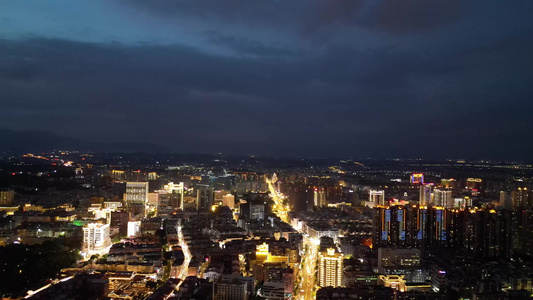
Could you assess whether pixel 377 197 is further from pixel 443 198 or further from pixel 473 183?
pixel 473 183

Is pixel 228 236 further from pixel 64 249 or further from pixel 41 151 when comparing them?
pixel 41 151

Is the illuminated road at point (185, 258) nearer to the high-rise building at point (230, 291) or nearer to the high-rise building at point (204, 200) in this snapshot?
the high-rise building at point (230, 291)

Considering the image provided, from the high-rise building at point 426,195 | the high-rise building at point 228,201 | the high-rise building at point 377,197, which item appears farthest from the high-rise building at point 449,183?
the high-rise building at point 228,201

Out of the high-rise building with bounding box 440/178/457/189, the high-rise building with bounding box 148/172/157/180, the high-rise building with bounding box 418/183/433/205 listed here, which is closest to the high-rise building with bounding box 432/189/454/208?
the high-rise building with bounding box 418/183/433/205

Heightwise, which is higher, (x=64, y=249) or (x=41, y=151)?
(x=41, y=151)

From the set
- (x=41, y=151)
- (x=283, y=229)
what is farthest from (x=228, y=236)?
(x=41, y=151)

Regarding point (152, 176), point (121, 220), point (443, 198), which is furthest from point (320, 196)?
point (121, 220)
